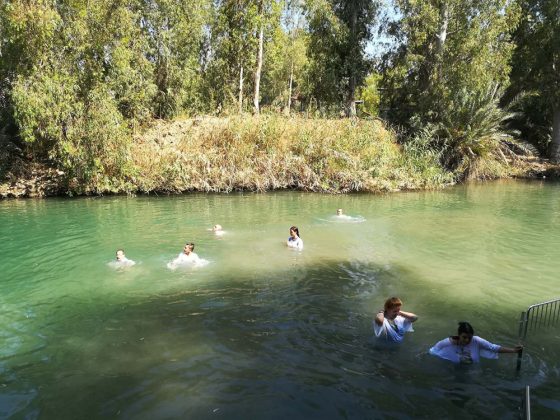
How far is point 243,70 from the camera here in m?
35.2

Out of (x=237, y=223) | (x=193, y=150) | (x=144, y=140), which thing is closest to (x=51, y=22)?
(x=144, y=140)

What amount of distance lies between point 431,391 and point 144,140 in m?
24.0

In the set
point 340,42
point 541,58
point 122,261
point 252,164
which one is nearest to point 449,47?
point 340,42

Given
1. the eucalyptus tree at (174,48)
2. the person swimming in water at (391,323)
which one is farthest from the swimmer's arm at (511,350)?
the eucalyptus tree at (174,48)

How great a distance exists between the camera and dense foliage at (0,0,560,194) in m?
23.5

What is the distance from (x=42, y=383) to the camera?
651 cm

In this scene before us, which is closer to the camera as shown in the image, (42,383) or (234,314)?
(42,383)

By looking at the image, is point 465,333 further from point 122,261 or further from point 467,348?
point 122,261

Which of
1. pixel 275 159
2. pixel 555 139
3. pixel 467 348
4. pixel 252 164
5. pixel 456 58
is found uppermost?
pixel 456 58

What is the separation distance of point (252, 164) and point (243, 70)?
12197 mm

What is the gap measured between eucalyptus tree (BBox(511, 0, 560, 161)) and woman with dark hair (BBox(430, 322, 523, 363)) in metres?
31.7

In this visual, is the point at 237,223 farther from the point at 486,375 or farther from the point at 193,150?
the point at 486,375

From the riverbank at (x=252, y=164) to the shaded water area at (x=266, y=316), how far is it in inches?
296

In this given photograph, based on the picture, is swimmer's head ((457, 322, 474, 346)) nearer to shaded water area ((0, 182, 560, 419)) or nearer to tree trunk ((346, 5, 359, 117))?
shaded water area ((0, 182, 560, 419))
